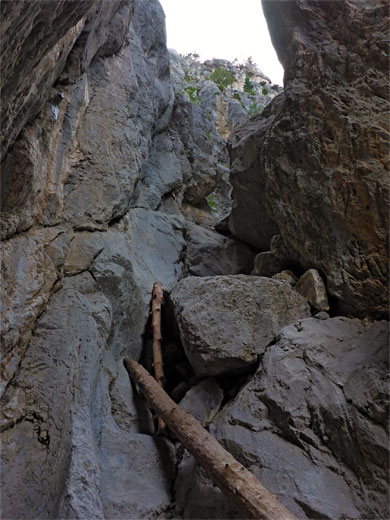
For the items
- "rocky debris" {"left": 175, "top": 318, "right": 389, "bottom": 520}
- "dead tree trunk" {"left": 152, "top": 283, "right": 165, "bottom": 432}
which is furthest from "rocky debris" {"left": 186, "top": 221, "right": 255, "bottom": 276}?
"rocky debris" {"left": 175, "top": 318, "right": 389, "bottom": 520}

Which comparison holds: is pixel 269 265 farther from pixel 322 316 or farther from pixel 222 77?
pixel 222 77

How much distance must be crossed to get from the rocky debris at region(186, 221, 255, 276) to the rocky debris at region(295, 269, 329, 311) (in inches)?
153

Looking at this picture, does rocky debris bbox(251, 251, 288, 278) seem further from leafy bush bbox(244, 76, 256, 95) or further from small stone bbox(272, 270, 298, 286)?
leafy bush bbox(244, 76, 256, 95)

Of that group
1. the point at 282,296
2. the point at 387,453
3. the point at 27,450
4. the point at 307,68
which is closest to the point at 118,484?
the point at 27,450

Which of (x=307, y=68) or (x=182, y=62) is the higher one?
(x=182, y=62)

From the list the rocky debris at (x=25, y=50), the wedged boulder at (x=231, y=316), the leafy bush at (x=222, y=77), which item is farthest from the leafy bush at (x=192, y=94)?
the rocky debris at (x=25, y=50)

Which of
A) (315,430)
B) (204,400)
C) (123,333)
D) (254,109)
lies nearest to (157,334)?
(123,333)

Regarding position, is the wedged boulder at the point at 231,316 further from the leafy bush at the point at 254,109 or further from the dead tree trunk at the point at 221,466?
the leafy bush at the point at 254,109

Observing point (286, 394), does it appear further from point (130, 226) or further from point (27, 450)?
point (130, 226)

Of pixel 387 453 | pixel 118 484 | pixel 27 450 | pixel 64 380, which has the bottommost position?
pixel 118 484

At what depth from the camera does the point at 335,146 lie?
5832mm

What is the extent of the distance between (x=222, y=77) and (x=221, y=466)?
820 inches

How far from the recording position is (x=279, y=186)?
23.1ft

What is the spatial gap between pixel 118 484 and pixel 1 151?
13.5 feet
